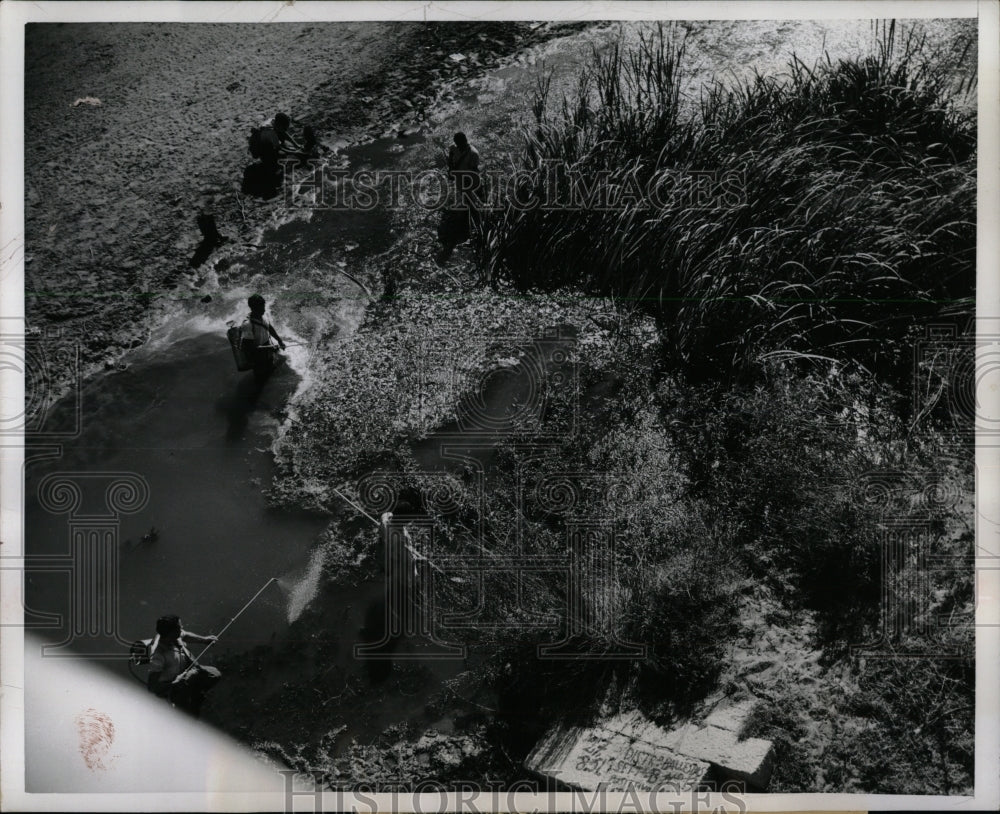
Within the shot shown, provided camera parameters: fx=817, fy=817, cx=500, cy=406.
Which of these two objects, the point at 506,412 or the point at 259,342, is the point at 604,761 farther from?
the point at 259,342

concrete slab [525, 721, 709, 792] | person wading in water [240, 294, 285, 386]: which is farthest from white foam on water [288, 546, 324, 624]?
concrete slab [525, 721, 709, 792]

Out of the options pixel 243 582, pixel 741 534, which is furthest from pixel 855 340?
pixel 243 582

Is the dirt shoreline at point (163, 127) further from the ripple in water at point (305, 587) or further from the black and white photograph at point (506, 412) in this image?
the ripple in water at point (305, 587)

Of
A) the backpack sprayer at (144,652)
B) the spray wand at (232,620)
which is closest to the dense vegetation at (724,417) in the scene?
the spray wand at (232,620)

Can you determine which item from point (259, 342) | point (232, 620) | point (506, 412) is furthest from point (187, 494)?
point (506, 412)

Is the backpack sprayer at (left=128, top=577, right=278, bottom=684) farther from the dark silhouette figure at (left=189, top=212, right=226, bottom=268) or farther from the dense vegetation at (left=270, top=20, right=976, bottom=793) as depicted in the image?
the dark silhouette figure at (left=189, top=212, right=226, bottom=268)

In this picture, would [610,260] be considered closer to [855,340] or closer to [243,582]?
[855,340]
